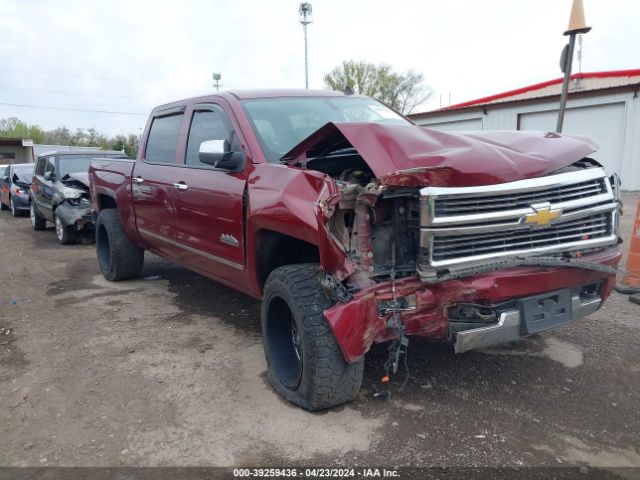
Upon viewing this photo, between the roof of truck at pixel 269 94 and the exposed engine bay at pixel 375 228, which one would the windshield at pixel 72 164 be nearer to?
the roof of truck at pixel 269 94

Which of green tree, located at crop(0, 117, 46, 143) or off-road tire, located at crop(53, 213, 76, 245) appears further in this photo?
green tree, located at crop(0, 117, 46, 143)

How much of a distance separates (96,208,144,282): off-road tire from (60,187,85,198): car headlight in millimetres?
3207

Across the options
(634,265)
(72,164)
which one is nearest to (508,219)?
(634,265)

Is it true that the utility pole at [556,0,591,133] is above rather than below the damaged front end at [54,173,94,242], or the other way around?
above

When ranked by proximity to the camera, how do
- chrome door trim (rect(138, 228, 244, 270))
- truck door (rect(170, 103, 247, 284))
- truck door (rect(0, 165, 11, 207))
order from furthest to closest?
truck door (rect(0, 165, 11, 207)) < chrome door trim (rect(138, 228, 244, 270)) < truck door (rect(170, 103, 247, 284))

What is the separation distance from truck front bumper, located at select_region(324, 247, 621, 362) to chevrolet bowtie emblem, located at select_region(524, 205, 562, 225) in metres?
0.25

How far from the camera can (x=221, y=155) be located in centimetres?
377

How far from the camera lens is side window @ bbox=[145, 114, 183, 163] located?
5.07 meters

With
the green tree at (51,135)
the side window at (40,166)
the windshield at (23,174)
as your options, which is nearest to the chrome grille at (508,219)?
the side window at (40,166)

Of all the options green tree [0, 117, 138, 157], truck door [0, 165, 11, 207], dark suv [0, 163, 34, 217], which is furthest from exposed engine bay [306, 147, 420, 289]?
green tree [0, 117, 138, 157]

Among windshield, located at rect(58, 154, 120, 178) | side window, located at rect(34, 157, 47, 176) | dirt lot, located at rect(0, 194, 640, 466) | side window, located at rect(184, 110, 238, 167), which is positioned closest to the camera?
dirt lot, located at rect(0, 194, 640, 466)

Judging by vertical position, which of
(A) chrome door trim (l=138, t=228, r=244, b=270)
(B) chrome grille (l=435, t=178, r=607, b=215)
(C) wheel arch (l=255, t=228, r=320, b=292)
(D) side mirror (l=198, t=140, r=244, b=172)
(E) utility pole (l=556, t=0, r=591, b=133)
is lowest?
(A) chrome door trim (l=138, t=228, r=244, b=270)

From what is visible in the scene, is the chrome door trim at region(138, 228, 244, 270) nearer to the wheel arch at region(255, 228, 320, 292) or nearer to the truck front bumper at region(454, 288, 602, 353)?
the wheel arch at region(255, 228, 320, 292)

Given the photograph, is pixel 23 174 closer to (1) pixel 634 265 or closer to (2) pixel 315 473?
(1) pixel 634 265
